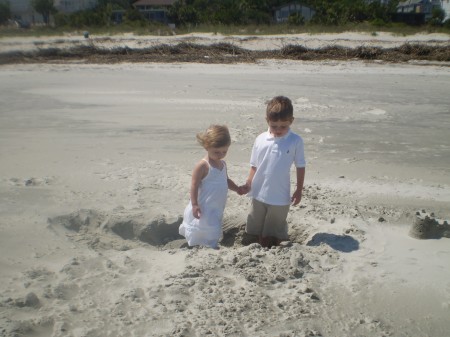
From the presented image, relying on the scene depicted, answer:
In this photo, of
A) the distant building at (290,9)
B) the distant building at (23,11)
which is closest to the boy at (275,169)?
the distant building at (23,11)

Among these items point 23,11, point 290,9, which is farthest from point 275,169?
point 290,9

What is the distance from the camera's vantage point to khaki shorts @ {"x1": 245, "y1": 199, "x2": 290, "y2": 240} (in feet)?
13.3

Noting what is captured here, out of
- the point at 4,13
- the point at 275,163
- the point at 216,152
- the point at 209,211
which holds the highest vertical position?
the point at 4,13

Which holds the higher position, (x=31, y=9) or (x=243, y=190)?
(x=31, y=9)

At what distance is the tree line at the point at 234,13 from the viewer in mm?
29309

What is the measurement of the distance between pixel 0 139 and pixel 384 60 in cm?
1565

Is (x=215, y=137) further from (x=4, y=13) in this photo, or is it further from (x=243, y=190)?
(x=4, y=13)

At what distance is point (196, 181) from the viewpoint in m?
3.84

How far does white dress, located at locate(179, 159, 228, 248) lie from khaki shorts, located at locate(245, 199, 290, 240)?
335mm

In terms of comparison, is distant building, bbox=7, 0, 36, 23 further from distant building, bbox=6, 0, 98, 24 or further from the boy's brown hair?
the boy's brown hair

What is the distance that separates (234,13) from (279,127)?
116 ft

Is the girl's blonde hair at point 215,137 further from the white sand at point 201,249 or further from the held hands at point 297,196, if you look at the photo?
the white sand at point 201,249

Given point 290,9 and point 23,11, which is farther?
point 290,9

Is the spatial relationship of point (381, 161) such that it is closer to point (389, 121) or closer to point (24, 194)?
point (389, 121)
